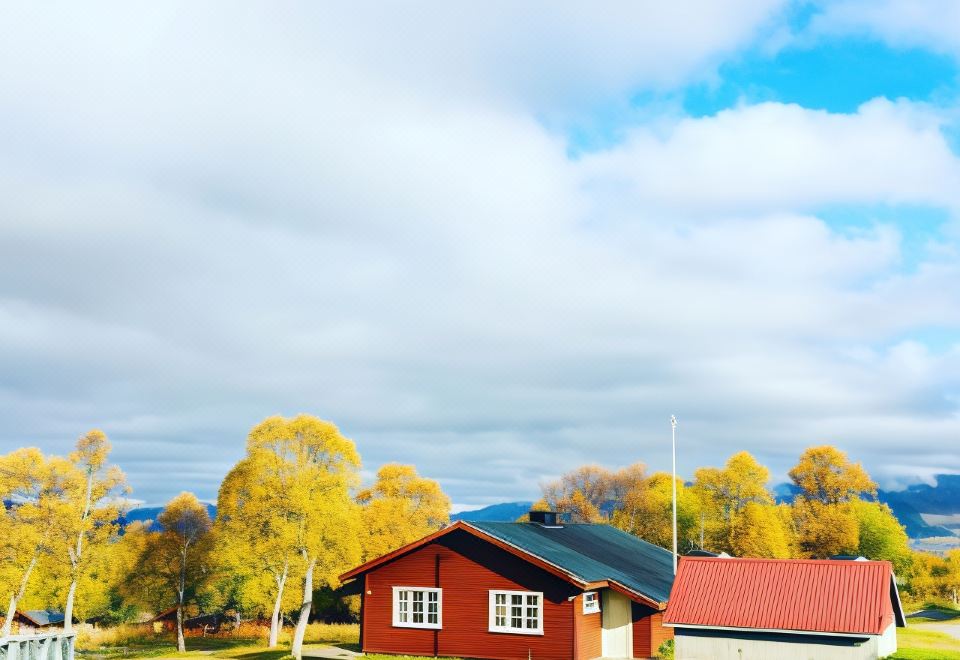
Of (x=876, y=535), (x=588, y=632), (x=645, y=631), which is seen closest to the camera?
(x=588, y=632)

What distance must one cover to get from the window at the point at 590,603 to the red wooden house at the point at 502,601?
4cm

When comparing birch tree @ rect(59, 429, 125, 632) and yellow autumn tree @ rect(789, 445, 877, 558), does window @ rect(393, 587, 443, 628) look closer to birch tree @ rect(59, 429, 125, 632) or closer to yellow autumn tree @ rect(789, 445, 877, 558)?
birch tree @ rect(59, 429, 125, 632)

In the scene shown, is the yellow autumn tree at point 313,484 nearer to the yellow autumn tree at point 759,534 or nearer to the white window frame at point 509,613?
the white window frame at point 509,613

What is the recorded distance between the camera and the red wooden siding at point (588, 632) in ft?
110

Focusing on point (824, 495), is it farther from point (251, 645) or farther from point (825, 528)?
point (251, 645)

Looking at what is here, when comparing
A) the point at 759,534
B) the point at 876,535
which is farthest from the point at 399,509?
the point at 876,535

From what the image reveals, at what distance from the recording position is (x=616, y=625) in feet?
120

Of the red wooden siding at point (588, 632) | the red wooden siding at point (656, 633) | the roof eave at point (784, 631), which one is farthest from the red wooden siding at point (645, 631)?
the roof eave at point (784, 631)

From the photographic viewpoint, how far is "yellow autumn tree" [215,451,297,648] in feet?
154

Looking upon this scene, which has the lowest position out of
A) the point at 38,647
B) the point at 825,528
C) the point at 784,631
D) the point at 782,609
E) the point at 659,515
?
the point at 784,631

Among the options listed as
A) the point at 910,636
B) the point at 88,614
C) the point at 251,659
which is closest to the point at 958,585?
the point at 910,636

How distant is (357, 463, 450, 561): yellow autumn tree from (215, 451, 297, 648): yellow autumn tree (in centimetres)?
1082

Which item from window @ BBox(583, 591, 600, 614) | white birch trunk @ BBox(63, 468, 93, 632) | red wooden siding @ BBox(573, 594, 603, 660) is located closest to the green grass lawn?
red wooden siding @ BBox(573, 594, 603, 660)

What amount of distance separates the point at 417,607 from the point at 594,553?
8.73 m
